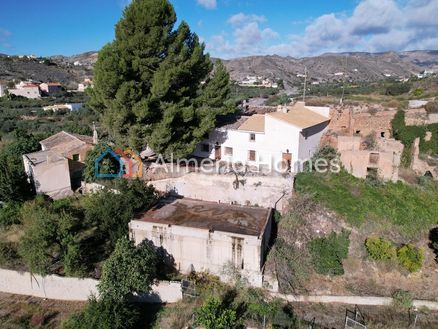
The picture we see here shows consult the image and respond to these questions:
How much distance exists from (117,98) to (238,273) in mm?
11176

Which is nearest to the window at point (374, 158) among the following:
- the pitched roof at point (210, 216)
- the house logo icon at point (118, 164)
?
the pitched roof at point (210, 216)

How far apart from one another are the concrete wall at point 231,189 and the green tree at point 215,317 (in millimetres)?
7230

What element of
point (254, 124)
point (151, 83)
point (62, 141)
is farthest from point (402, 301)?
point (62, 141)

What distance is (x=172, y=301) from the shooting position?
45.1ft

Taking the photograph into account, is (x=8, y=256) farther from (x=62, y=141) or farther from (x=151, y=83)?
(x=151, y=83)

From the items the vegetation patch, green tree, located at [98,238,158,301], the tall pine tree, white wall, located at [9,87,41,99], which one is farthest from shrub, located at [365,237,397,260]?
white wall, located at [9,87,41,99]

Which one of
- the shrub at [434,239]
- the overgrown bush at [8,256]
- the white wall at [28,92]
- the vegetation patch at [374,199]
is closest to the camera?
the overgrown bush at [8,256]

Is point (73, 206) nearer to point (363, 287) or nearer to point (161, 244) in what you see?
point (161, 244)

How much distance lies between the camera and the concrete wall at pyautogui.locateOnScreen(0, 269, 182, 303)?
13758 millimetres

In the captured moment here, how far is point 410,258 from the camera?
49.6 ft

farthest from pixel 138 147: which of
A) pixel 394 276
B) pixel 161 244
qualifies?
pixel 394 276

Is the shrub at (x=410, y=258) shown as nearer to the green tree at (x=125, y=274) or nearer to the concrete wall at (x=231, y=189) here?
the concrete wall at (x=231, y=189)

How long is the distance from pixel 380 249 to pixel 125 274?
1176 centimetres

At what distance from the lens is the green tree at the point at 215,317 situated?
432 inches
